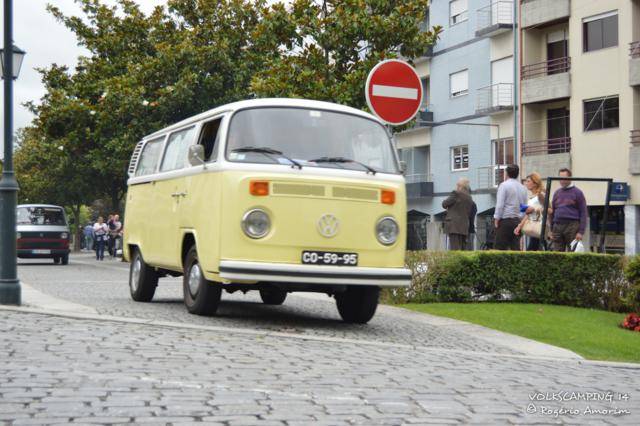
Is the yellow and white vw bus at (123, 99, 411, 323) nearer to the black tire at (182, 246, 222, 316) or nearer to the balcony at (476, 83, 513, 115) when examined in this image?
the black tire at (182, 246, 222, 316)

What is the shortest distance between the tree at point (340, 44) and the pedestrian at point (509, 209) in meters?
9.50

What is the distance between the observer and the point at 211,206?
9.69 m

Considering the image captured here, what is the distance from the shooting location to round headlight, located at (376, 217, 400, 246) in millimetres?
9727

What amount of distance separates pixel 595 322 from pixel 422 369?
5.08 metres

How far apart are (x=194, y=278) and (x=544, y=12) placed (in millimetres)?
31387

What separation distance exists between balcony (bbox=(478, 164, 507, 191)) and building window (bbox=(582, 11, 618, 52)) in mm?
7058

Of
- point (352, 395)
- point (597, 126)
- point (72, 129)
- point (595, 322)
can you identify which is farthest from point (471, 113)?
point (352, 395)

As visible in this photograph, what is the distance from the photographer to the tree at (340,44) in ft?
81.2

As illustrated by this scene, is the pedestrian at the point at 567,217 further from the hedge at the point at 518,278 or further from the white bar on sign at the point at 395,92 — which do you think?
the white bar on sign at the point at 395,92

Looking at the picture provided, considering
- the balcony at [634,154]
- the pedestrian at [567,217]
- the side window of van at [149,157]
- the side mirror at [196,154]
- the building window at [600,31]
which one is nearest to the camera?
the side mirror at [196,154]

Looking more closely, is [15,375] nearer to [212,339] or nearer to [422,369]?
[212,339]

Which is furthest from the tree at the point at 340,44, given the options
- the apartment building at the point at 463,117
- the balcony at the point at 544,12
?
the apartment building at the point at 463,117

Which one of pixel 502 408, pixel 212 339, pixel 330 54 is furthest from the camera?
pixel 330 54

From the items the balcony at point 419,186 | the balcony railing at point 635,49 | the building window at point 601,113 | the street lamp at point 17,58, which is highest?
the balcony railing at point 635,49
